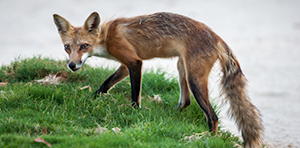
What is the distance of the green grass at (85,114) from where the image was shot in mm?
3637

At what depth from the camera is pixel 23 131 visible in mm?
3816

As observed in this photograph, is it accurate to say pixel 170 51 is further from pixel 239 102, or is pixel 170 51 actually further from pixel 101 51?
pixel 239 102

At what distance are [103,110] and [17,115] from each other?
4.26 feet

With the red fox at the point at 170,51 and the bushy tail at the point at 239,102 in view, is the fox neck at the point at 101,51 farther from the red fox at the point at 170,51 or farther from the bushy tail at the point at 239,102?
the bushy tail at the point at 239,102

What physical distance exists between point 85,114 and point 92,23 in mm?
1562

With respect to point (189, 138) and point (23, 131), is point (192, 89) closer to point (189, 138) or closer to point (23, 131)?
point (189, 138)

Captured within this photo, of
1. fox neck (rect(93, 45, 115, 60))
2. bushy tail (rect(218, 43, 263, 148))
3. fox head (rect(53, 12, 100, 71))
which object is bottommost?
bushy tail (rect(218, 43, 263, 148))

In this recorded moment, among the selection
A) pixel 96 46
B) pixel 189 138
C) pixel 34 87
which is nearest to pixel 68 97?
pixel 34 87

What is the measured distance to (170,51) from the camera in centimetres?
501

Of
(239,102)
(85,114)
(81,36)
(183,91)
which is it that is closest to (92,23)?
(81,36)

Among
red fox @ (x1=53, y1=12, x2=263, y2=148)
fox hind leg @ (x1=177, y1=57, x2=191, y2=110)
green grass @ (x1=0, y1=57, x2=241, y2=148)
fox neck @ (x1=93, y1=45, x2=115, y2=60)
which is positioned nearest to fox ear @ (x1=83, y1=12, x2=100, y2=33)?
red fox @ (x1=53, y1=12, x2=263, y2=148)

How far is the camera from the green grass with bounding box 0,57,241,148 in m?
3.64

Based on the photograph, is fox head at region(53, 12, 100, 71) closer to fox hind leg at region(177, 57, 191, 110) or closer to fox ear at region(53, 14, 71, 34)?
fox ear at region(53, 14, 71, 34)

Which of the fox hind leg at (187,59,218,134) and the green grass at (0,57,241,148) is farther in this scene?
the fox hind leg at (187,59,218,134)
